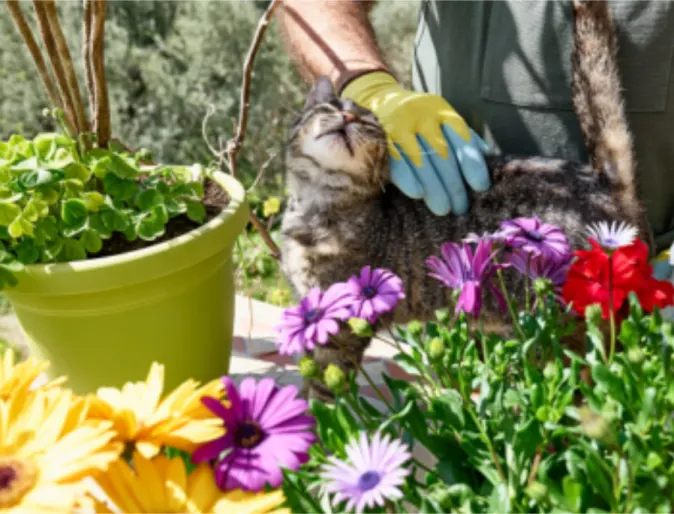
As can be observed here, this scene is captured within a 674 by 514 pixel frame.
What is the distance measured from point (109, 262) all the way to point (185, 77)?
2.09 meters

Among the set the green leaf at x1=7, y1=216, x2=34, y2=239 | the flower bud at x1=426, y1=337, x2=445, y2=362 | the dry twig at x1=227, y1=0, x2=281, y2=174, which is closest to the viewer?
the flower bud at x1=426, y1=337, x2=445, y2=362

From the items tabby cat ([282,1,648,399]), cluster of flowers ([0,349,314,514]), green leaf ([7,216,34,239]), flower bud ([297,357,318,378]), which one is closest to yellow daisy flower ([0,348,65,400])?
cluster of flowers ([0,349,314,514])

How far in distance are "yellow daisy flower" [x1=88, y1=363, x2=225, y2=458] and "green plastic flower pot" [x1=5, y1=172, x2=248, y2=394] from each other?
38 cm

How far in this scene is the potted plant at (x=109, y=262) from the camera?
0.80 m

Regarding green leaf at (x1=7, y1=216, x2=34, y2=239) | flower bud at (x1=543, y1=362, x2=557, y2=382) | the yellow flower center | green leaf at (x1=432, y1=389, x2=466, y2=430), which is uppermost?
the yellow flower center

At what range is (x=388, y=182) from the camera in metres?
1.06

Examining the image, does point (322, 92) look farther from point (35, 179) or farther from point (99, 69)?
point (35, 179)

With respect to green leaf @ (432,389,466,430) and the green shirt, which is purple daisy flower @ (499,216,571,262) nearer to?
green leaf @ (432,389,466,430)

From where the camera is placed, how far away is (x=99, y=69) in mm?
984

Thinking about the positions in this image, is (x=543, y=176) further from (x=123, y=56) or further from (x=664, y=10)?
(x=123, y=56)

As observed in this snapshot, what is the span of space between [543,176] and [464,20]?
0.99 feet

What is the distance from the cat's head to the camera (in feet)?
3.24

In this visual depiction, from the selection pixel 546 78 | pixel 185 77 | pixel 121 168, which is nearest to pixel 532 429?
pixel 121 168

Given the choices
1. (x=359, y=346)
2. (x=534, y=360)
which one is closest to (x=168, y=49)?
(x=359, y=346)
